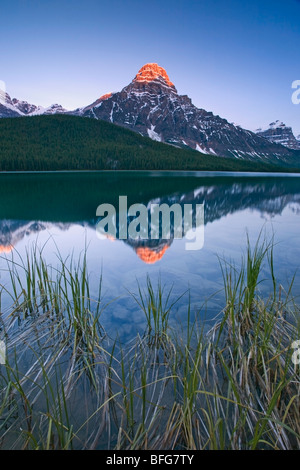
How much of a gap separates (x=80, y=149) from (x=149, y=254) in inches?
5310

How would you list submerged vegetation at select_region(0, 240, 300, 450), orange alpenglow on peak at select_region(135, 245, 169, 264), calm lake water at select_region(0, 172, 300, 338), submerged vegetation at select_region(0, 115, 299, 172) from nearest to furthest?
1. submerged vegetation at select_region(0, 240, 300, 450)
2. calm lake water at select_region(0, 172, 300, 338)
3. orange alpenglow on peak at select_region(135, 245, 169, 264)
4. submerged vegetation at select_region(0, 115, 299, 172)

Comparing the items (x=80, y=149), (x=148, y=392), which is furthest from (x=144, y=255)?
(x=80, y=149)

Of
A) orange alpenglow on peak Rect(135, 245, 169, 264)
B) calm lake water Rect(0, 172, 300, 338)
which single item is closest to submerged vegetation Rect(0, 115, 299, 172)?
calm lake water Rect(0, 172, 300, 338)

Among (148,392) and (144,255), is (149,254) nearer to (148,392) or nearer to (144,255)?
(144,255)

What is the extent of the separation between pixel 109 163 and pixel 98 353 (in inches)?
4666

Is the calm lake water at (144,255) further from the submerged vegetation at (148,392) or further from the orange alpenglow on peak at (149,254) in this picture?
the submerged vegetation at (148,392)

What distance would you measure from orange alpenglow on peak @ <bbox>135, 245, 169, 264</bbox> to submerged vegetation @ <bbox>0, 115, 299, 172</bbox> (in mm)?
92836

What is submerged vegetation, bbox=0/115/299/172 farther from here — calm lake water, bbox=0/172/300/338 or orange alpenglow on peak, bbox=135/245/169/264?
orange alpenglow on peak, bbox=135/245/169/264

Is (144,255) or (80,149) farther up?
(80,149)

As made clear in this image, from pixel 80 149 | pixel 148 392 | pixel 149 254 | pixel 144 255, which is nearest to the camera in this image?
pixel 148 392

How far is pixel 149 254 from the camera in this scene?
8.95 m

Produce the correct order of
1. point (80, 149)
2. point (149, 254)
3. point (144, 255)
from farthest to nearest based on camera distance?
point (80, 149) → point (149, 254) → point (144, 255)

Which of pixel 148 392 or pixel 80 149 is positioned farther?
pixel 80 149

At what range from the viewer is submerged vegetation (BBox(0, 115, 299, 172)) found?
10119cm
